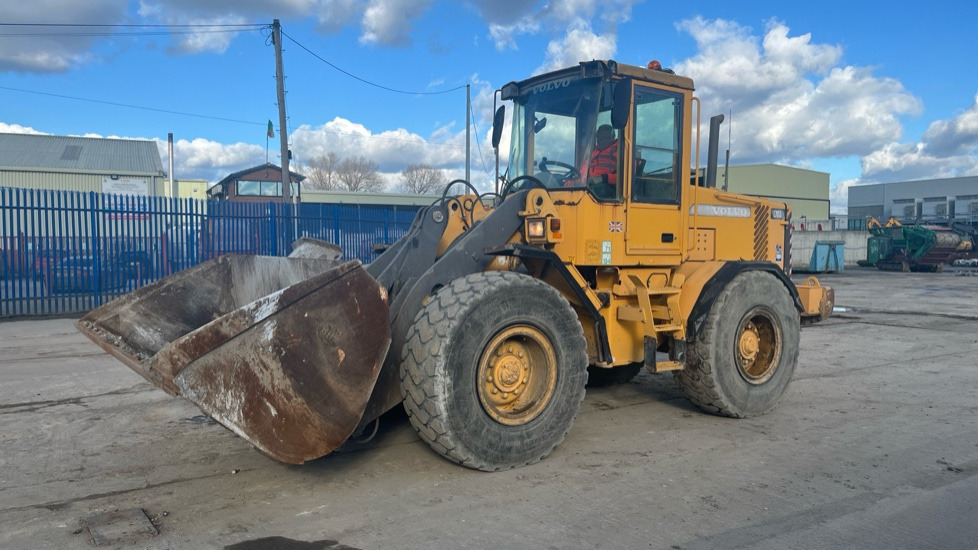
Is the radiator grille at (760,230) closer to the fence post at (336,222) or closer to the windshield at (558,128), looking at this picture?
the windshield at (558,128)

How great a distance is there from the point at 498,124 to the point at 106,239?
420 inches

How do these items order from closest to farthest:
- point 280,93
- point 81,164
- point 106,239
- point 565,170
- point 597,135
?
1. point 597,135
2. point 565,170
3. point 106,239
4. point 280,93
5. point 81,164

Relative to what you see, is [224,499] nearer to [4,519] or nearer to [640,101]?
[4,519]

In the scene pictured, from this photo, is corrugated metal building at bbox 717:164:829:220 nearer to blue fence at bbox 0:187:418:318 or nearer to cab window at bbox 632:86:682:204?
blue fence at bbox 0:187:418:318

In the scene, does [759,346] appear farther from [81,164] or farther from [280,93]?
[81,164]

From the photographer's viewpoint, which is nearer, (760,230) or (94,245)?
(760,230)

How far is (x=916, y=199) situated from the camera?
60.9 metres

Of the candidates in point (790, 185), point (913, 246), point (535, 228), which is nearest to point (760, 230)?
point (535, 228)

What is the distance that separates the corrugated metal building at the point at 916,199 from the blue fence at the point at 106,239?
163ft

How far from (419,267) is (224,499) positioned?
199 centimetres

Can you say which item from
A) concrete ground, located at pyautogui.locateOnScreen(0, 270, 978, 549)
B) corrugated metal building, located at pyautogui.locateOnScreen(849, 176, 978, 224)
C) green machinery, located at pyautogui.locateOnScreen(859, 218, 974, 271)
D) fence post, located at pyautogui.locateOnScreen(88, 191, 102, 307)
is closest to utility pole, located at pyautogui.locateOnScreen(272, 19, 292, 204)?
fence post, located at pyautogui.locateOnScreen(88, 191, 102, 307)

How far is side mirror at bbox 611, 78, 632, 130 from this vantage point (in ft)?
17.7

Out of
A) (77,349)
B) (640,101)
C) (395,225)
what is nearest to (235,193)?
(395,225)

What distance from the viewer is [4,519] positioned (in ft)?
12.8
